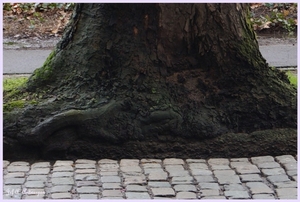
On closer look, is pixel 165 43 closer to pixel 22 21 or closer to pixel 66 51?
pixel 66 51

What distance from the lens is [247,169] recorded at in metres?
4.84

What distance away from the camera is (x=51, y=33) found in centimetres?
1021

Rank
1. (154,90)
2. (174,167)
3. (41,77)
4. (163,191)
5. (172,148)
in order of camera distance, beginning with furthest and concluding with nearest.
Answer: (41,77) < (154,90) < (172,148) < (174,167) < (163,191)

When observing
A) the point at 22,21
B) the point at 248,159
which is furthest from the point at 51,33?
the point at 248,159

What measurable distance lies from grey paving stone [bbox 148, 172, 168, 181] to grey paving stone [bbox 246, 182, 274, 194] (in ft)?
1.88

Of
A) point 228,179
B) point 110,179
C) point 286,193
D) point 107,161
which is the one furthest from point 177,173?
point 286,193

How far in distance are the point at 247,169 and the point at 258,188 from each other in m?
0.41

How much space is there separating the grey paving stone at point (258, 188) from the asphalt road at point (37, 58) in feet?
13.7

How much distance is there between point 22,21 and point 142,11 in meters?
5.80

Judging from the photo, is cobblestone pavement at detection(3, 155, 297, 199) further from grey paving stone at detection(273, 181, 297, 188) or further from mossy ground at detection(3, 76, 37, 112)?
mossy ground at detection(3, 76, 37, 112)

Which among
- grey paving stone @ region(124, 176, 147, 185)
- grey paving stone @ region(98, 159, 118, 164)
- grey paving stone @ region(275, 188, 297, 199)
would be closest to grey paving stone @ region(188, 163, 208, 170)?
grey paving stone @ region(124, 176, 147, 185)

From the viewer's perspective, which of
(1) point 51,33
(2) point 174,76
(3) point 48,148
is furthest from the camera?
(1) point 51,33

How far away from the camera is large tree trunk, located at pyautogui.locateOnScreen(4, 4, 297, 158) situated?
511 cm

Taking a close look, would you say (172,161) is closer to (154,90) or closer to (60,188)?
(154,90)
